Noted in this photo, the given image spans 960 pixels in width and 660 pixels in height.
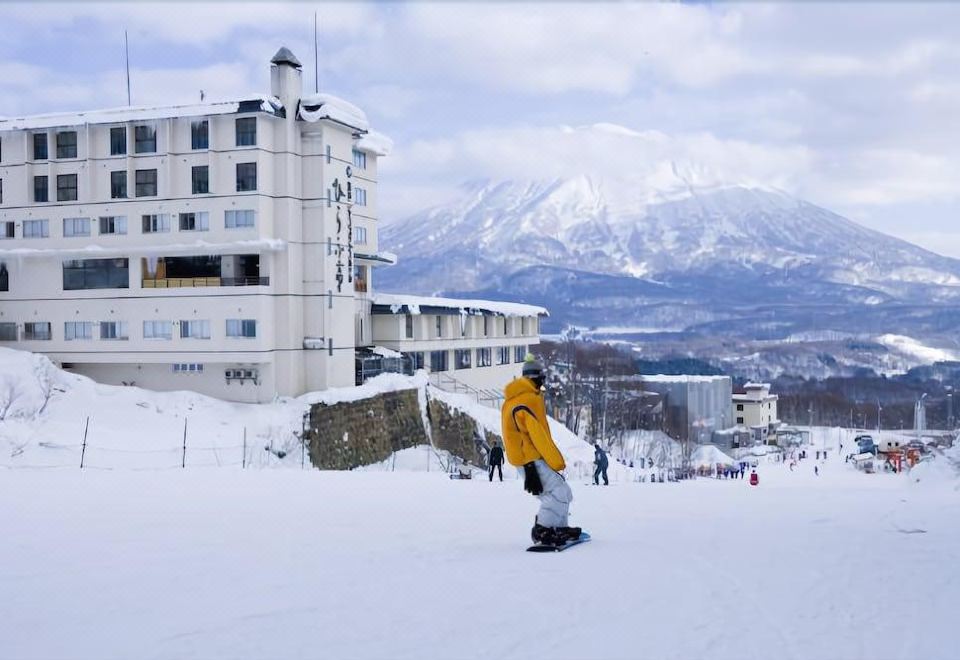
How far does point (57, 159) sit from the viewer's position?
125ft

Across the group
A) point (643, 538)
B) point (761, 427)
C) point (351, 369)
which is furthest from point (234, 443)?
point (761, 427)

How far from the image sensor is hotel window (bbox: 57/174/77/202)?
3816 centimetres

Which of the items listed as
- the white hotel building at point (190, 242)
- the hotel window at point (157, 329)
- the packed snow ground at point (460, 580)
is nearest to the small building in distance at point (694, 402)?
the white hotel building at point (190, 242)

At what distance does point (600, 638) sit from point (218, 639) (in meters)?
2.56

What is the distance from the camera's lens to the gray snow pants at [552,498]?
9.30 meters

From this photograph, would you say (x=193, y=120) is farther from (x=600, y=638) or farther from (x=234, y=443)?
(x=600, y=638)

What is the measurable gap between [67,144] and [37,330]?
25.4ft

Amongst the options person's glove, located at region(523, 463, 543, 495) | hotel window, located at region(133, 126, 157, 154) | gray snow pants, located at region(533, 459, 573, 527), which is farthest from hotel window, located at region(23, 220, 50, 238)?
gray snow pants, located at region(533, 459, 573, 527)

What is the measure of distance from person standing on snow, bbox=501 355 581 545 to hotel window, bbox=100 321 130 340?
31.7 m

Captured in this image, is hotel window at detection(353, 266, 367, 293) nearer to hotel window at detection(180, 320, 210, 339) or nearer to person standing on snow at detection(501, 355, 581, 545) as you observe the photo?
hotel window at detection(180, 320, 210, 339)

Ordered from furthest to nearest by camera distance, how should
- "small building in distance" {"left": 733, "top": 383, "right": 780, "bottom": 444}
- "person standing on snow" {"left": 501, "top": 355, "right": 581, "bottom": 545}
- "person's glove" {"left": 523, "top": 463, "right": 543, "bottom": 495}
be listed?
"small building in distance" {"left": 733, "top": 383, "right": 780, "bottom": 444} < "person's glove" {"left": 523, "top": 463, "right": 543, "bottom": 495} < "person standing on snow" {"left": 501, "top": 355, "right": 581, "bottom": 545}

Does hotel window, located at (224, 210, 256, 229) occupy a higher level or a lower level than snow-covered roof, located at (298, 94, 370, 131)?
lower

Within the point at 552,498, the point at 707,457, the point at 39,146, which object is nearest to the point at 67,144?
the point at 39,146

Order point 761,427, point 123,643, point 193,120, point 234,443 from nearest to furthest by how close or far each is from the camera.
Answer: point 123,643, point 234,443, point 193,120, point 761,427
